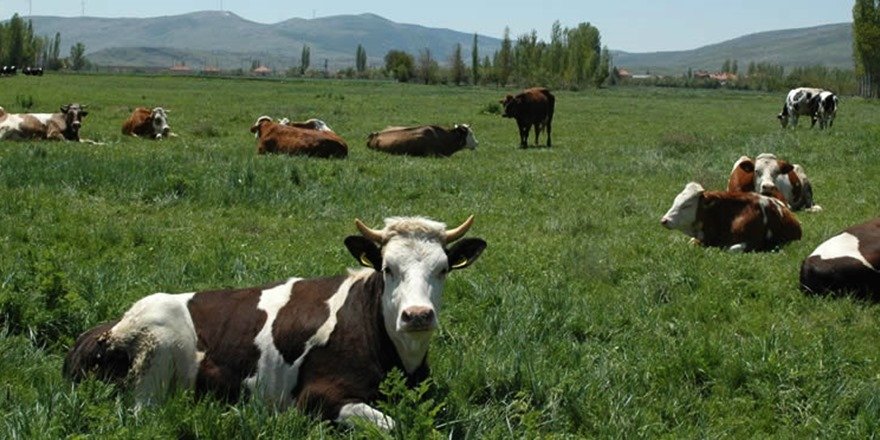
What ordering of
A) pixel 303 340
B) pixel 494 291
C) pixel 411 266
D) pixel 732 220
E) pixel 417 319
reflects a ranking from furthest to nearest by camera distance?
pixel 732 220
pixel 494 291
pixel 303 340
pixel 411 266
pixel 417 319

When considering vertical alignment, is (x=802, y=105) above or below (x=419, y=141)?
above

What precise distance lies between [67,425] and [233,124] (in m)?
26.3

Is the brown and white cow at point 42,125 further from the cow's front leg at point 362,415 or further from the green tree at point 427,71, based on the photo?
the green tree at point 427,71

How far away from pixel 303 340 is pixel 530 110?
76.5ft

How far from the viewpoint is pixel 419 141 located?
24.1 meters

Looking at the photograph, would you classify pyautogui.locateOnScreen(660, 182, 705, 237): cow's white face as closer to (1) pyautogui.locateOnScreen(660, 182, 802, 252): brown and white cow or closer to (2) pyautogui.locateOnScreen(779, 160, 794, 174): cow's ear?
(1) pyautogui.locateOnScreen(660, 182, 802, 252): brown and white cow

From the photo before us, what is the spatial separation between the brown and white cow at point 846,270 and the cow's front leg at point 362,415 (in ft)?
18.0

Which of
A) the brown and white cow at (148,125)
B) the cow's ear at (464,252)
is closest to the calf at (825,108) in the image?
the brown and white cow at (148,125)

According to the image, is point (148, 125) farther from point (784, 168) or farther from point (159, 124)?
point (784, 168)

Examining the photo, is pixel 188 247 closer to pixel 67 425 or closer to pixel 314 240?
pixel 314 240

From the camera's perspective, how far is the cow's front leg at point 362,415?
17.2 ft

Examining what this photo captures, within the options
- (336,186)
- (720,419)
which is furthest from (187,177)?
(720,419)

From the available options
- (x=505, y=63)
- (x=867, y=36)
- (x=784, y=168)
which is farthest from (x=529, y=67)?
(x=784, y=168)

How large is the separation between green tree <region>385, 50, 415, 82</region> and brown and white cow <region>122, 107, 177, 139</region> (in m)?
116
